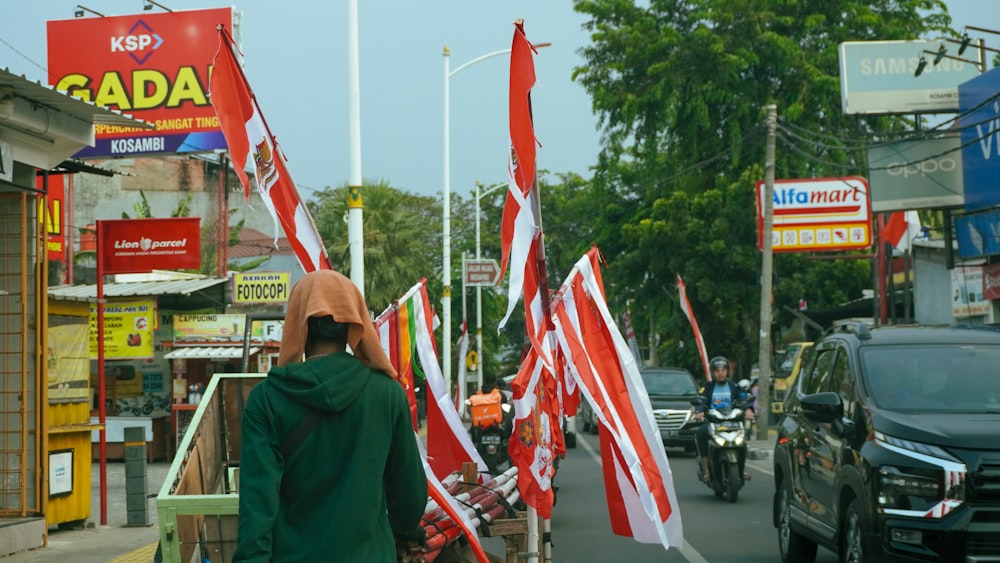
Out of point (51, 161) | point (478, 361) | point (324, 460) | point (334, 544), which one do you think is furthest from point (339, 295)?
point (478, 361)

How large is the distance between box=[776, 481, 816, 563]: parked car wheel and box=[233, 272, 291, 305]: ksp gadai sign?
60.4ft

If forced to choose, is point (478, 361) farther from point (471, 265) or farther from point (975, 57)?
point (975, 57)

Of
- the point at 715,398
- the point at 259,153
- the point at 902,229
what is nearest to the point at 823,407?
the point at 259,153

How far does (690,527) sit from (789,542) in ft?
9.72

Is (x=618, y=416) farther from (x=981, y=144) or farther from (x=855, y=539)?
(x=981, y=144)

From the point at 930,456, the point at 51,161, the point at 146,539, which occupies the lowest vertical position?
the point at 146,539

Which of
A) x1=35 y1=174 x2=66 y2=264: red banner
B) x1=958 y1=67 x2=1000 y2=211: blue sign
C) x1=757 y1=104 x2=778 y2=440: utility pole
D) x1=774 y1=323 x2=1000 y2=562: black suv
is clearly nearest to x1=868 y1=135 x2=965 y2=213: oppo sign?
x1=958 y1=67 x2=1000 y2=211: blue sign

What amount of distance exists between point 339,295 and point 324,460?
501mm

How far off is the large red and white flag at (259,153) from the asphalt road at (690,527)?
15.6ft

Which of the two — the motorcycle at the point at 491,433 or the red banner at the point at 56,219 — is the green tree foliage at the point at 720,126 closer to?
the red banner at the point at 56,219

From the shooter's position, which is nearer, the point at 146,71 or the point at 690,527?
the point at 690,527

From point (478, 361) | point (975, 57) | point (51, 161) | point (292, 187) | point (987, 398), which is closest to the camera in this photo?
point (292, 187)

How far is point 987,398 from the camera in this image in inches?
322

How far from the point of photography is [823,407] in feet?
27.3
